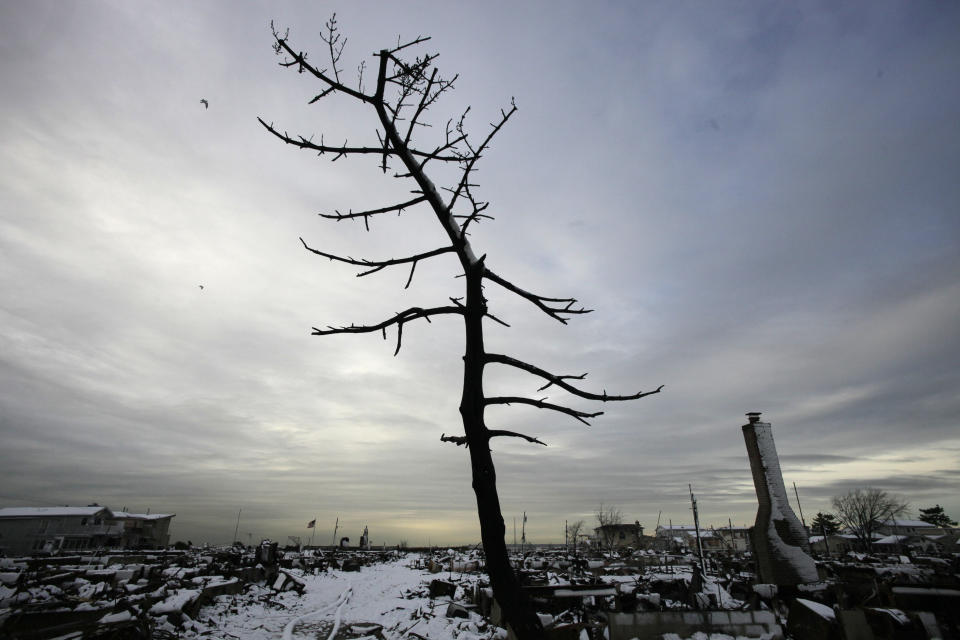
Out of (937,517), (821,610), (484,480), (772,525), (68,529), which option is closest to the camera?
(484,480)

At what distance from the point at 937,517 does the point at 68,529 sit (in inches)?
5324

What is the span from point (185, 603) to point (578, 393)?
15994mm

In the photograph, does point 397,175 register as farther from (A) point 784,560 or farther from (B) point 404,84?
(A) point 784,560

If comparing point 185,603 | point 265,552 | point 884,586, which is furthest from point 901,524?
point 185,603

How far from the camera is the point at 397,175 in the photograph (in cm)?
239

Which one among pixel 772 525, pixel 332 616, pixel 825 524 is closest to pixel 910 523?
pixel 825 524

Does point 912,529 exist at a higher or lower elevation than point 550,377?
lower

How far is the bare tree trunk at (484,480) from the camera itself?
1.79 m

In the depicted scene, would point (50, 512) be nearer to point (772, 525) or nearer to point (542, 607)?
point (542, 607)

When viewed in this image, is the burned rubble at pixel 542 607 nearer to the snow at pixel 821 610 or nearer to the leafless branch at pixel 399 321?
the snow at pixel 821 610

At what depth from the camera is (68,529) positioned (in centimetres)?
5809

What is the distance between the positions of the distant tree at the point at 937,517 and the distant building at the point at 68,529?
121803 mm

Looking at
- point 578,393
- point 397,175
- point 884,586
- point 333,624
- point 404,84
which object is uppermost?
point 404,84

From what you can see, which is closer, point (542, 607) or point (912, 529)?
point (542, 607)
